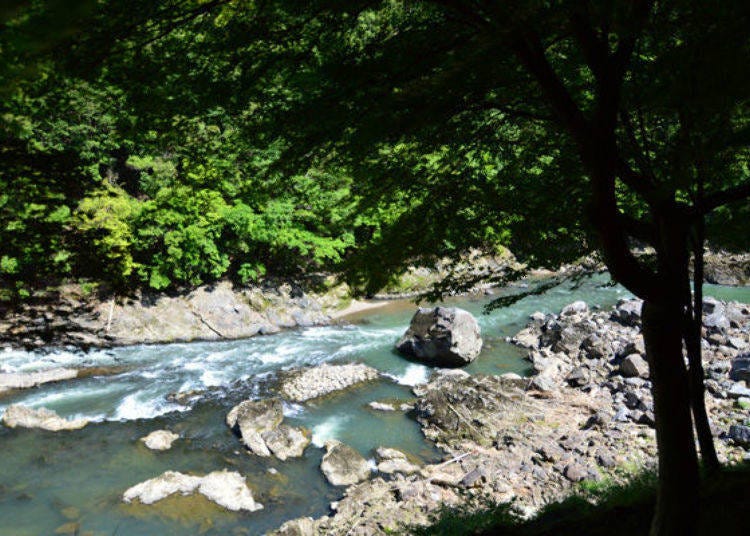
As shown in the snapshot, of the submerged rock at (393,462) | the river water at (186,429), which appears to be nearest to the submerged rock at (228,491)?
the river water at (186,429)

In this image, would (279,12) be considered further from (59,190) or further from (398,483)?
(398,483)

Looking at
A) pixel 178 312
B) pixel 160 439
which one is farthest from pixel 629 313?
pixel 178 312

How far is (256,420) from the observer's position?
380 inches

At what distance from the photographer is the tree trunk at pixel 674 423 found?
10.6 feet

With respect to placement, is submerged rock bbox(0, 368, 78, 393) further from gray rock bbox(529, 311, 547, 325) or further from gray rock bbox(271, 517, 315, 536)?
gray rock bbox(529, 311, 547, 325)

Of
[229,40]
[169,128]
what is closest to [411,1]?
[229,40]

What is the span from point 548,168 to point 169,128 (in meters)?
3.61

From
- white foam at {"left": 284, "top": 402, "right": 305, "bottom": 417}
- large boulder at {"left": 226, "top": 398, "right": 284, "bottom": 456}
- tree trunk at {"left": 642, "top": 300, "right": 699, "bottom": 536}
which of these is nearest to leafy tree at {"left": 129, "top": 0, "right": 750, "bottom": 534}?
tree trunk at {"left": 642, "top": 300, "right": 699, "bottom": 536}

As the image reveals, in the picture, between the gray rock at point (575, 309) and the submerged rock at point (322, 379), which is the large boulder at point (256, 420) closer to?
the submerged rock at point (322, 379)

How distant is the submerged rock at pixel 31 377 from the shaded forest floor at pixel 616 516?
1042 cm

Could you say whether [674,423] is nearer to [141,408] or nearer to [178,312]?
[141,408]

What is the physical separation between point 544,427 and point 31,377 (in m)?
12.0

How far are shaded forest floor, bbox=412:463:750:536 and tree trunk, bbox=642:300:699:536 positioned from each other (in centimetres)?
67

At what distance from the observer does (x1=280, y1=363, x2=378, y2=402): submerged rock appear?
1138 centimetres
